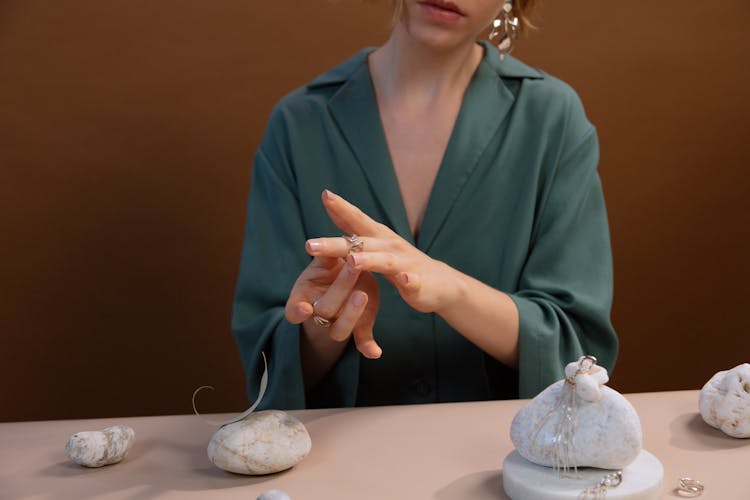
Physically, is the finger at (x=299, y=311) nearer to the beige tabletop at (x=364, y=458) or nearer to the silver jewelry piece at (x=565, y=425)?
the beige tabletop at (x=364, y=458)

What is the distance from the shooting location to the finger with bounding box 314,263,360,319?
99cm

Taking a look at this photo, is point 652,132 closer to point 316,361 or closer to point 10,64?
point 316,361

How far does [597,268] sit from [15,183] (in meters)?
1.09

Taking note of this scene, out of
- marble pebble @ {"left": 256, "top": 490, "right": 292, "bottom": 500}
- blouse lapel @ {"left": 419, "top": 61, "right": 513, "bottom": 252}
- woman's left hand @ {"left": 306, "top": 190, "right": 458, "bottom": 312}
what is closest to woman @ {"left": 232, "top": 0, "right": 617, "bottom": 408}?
blouse lapel @ {"left": 419, "top": 61, "right": 513, "bottom": 252}

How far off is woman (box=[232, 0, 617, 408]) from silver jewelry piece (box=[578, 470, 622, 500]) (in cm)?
40

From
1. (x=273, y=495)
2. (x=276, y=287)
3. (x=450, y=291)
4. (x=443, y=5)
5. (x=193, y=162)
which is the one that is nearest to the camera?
(x=273, y=495)

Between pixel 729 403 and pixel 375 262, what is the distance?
0.38m

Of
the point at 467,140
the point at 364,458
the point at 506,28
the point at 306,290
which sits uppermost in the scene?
the point at 506,28

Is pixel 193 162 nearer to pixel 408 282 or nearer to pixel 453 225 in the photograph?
pixel 453 225

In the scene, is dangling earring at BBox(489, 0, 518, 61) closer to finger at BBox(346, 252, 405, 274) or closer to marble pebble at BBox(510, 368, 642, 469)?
finger at BBox(346, 252, 405, 274)

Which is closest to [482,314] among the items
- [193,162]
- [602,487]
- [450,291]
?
[450,291]

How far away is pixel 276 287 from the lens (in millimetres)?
1323

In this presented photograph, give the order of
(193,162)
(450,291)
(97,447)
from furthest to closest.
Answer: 1. (193,162)
2. (450,291)
3. (97,447)

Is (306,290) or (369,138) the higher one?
(369,138)
